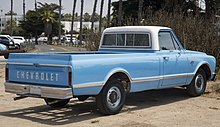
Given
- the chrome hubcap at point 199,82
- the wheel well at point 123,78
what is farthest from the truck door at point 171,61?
the wheel well at point 123,78

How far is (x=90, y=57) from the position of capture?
7621 millimetres

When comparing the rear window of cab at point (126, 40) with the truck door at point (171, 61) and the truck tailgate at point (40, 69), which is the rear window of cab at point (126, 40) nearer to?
the truck door at point (171, 61)

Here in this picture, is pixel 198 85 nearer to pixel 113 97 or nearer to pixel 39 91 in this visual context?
pixel 113 97

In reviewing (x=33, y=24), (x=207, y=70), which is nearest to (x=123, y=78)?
(x=207, y=70)

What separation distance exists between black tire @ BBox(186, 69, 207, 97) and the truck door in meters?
0.62

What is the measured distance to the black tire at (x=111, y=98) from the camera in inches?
313

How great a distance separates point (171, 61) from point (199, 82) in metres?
1.78

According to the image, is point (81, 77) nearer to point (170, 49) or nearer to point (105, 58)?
point (105, 58)

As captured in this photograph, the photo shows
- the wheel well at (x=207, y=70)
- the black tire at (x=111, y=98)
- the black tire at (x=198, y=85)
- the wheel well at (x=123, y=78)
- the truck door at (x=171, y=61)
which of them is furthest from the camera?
the wheel well at (x=207, y=70)

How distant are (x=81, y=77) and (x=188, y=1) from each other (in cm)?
3078

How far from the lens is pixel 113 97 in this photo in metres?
8.21

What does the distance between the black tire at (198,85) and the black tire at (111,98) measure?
2.89 metres

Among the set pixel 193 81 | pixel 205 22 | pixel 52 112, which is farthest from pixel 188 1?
pixel 52 112

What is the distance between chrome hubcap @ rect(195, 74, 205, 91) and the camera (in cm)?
1073
